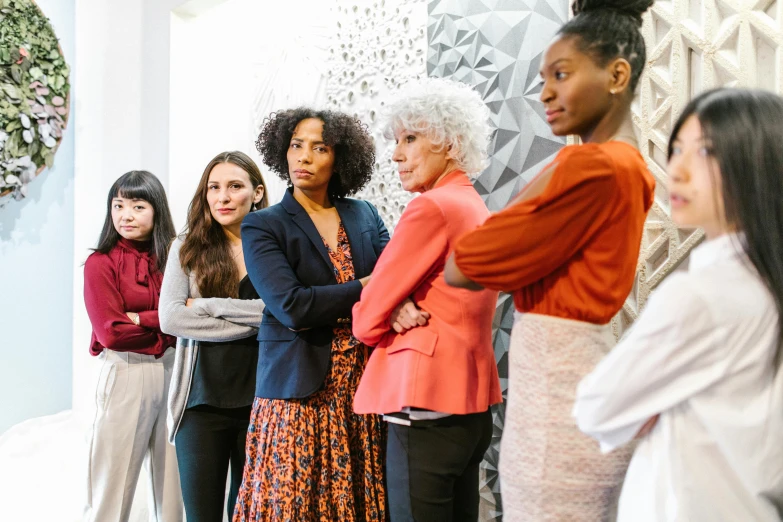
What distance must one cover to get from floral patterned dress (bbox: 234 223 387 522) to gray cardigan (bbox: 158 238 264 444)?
330mm

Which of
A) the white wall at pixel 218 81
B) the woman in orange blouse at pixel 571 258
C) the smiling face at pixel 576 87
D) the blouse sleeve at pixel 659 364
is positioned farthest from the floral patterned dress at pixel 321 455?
the white wall at pixel 218 81

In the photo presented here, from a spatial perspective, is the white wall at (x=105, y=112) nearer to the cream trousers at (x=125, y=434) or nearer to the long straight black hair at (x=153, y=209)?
the long straight black hair at (x=153, y=209)

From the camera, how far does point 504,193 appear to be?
241 centimetres

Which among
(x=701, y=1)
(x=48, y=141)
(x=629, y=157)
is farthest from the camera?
(x=48, y=141)

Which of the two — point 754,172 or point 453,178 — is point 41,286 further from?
point 754,172

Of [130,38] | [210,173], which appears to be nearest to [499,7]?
[210,173]

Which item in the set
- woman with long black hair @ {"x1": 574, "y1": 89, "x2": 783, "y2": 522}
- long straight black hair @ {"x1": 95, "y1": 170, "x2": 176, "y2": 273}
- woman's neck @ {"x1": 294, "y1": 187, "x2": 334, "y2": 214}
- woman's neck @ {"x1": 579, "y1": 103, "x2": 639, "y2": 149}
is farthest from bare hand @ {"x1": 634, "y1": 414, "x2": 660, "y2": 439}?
long straight black hair @ {"x1": 95, "y1": 170, "x2": 176, "y2": 273}

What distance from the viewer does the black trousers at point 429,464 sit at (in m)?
1.70

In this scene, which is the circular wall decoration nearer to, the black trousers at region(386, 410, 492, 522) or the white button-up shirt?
the black trousers at region(386, 410, 492, 522)

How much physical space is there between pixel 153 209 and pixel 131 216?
0.32 feet

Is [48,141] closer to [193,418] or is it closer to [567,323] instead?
[193,418]

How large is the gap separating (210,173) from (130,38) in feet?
6.85

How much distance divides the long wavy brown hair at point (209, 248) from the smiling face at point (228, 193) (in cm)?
2

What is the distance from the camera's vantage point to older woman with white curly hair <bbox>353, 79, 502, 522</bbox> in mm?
1694
